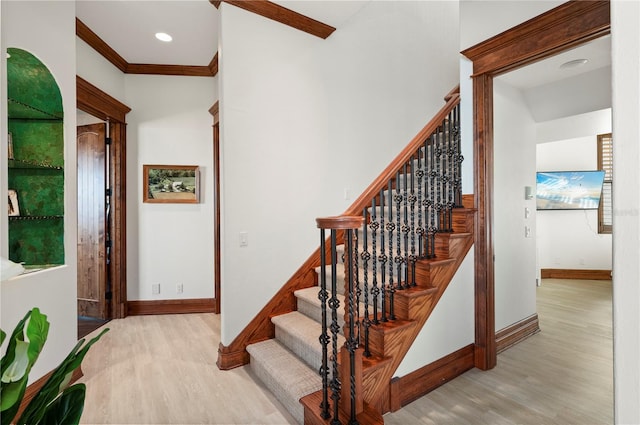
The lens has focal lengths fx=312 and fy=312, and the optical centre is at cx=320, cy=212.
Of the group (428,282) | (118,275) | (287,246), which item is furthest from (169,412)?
(118,275)

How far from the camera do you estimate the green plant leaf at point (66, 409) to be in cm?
70

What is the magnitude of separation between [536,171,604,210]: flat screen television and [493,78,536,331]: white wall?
136 inches

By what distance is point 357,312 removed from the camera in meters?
1.85

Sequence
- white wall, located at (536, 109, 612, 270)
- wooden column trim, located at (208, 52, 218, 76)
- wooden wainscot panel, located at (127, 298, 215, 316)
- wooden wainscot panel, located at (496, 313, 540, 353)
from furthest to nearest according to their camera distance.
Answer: white wall, located at (536, 109, 612, 270)
wooden wainscot panel, located at (127, 298, 215, 316)
wooden column trim, located at (208, 52, 218, 76)
wooden wainscot panel, located at (496, 313, 540, 353)

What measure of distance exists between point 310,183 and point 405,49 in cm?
Answer: 212

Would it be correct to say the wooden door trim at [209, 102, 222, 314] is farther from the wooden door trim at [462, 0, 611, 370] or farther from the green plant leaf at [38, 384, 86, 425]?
the green plant leaf at [38, 384, 86, 425]

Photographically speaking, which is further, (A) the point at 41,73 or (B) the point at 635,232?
(A) the point at 41,73

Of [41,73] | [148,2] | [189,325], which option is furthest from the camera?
[189,325]

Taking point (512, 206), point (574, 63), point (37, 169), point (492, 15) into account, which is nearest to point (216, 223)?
point (37, 169)

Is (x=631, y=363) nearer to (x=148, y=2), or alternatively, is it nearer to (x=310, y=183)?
(x=310, y=183)

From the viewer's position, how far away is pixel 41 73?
2.22m

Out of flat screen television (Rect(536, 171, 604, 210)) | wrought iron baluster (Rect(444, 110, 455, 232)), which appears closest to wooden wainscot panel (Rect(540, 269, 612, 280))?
flat screen television (Rect(536, 171, 604, 210))

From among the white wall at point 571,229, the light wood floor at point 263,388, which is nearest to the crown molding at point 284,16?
the light wood floor at point 263,388

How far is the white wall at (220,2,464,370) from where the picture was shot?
2584mm
